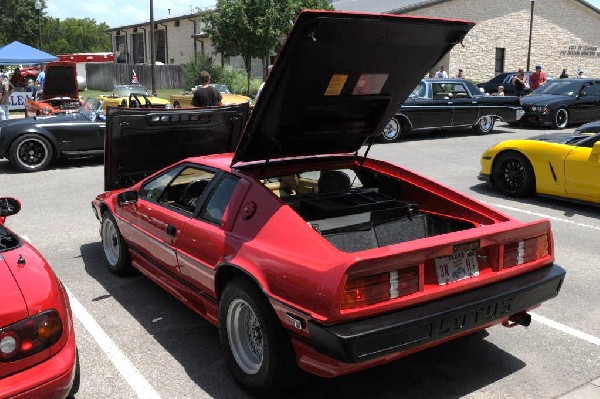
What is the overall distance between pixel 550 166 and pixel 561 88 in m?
11.4

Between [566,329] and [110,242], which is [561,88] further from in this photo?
[110,242]

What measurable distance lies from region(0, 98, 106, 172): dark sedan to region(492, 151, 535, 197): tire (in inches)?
294

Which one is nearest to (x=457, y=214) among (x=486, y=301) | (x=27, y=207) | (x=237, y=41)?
(x=486, y=301)

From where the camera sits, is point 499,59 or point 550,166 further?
point 499,59

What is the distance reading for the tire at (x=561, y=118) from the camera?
17.2m

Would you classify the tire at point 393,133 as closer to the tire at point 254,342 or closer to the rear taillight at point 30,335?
the tire at point 254,342

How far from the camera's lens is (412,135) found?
16.4 metres

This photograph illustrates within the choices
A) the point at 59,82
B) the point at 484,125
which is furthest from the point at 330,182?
the point at 59,82

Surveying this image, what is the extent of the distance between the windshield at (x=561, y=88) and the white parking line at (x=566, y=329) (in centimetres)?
1500

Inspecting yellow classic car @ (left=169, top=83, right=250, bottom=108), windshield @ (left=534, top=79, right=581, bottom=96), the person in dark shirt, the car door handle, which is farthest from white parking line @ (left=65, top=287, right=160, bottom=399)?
windshield @ (left=534, top=79, right=581, bottom=96)

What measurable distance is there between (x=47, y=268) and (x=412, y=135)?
1417 centimetres

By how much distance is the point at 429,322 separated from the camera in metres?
3.06

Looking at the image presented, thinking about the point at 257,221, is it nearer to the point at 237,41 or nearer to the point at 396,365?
the point at 396,365

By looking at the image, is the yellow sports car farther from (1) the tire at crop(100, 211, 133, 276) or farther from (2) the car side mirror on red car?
(2) the car side mirror on red car
